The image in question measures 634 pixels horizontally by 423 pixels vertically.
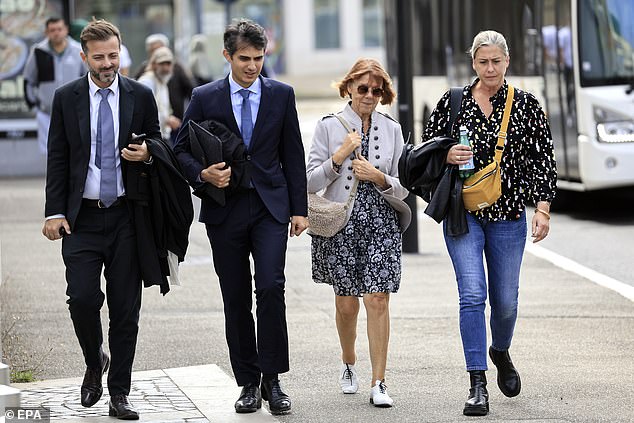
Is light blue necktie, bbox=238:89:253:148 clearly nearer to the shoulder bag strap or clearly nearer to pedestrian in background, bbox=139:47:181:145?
the shoulder bag strap

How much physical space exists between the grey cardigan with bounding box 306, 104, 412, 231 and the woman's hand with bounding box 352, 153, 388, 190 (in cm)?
8

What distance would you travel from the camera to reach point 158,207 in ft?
23.0

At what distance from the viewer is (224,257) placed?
23.9ft

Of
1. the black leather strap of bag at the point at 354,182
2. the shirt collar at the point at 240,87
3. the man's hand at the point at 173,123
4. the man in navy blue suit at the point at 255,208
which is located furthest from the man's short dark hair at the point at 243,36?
the man's hand at the point at 173,123

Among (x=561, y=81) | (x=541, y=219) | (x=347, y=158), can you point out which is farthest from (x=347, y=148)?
(x=561, y=81)

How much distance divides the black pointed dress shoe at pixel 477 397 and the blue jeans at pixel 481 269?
0.04 m

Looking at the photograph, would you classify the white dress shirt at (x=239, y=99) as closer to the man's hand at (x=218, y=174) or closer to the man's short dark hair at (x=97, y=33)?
the man's hand at (x=218, y=174)

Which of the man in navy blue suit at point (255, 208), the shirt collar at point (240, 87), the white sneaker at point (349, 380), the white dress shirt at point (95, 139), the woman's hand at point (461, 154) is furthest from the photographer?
the white sneaker at point (349, 380)

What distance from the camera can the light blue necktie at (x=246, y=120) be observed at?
7.27 meters

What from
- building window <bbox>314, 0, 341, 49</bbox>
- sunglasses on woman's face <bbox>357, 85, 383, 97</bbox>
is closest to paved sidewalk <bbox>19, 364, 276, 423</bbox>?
sunglasses on woman's face <bbox>357, 85, 383, 97</bbox>

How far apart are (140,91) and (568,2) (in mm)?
9332

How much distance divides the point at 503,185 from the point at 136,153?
67.8 inches

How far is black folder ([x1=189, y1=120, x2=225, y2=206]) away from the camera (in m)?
7.10

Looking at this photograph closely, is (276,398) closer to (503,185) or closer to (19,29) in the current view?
(503,185)
